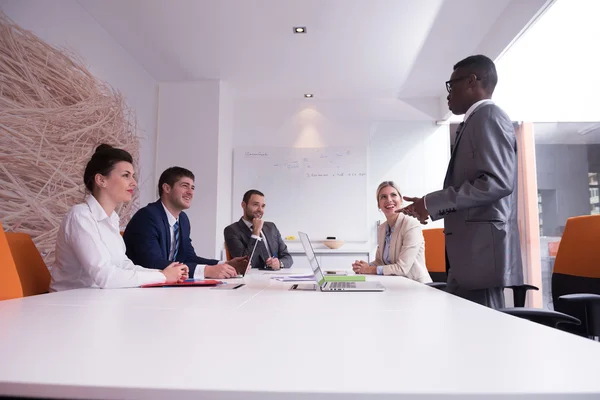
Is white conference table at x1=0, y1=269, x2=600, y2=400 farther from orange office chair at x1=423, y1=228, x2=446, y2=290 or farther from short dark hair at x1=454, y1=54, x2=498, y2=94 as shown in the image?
orange office chair at x1=423, y1=228, x2=446, y2=290

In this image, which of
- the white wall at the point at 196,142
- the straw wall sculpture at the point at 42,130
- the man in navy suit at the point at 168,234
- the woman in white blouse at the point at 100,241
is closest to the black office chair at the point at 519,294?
the man in navy suit at the point at 168,234

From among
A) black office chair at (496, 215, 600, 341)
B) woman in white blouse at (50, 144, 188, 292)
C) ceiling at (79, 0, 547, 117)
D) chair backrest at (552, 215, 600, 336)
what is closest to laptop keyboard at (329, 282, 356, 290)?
woman in white blouse at (50, 144, 188, 292)

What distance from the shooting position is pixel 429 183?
5.75 meters

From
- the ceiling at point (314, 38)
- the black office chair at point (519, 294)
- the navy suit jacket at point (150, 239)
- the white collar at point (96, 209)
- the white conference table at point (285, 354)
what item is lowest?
the black office chair at point (519, 294)

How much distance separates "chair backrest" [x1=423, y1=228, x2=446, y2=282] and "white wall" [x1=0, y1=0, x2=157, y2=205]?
307cm

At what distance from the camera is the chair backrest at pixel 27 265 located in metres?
1.81

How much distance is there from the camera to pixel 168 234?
270 cm

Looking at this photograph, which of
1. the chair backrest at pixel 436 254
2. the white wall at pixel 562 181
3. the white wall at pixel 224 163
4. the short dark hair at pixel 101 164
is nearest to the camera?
the short dark hair at pixel 101 164

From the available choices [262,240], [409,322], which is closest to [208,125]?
[262,240]

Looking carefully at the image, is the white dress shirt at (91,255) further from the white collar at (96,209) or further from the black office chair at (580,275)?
the black office chair at (580,275)

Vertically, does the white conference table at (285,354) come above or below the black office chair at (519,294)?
above

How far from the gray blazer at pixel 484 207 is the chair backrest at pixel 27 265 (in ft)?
5.65

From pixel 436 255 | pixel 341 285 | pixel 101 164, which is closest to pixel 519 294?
pixel 341 285

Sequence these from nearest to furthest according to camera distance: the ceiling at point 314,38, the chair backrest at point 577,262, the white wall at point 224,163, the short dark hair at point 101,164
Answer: the chair backrest at point 577,262 < the short dark hair at point 101,164 < the ceiling at point 314,38 < the white wall at point 224,163
